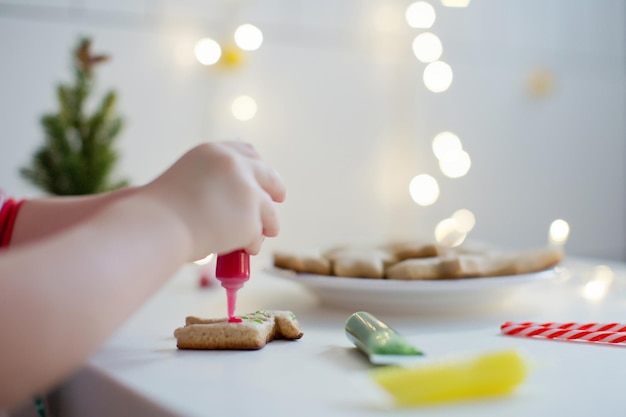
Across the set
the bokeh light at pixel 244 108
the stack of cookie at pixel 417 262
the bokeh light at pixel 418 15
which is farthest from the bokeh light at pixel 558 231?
the stack of cookie at pixel 417 262

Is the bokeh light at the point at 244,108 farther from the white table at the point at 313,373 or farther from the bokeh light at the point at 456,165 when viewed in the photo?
the white table at the point at 313,373

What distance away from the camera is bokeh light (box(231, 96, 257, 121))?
168cm

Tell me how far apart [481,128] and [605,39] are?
0.58m

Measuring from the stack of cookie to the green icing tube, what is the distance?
0.18m

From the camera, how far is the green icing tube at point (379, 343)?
47cm

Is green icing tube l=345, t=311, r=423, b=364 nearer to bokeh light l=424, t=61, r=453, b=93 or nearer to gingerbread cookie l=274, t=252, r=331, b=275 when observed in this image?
gingerbread cookie l=274, t=252, r=331, b=275

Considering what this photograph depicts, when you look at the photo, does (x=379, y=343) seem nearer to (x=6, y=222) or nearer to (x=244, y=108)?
(x=6, y=222)

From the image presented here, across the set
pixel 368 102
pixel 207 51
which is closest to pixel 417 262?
pixel 207 51

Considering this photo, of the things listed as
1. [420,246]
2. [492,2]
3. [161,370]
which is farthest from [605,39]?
[161,370]

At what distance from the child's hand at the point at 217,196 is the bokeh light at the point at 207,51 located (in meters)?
1.17

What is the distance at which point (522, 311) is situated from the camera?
2.40 ft

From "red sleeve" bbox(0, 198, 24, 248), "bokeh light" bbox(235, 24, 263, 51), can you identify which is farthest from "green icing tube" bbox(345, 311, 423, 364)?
"bokeh light" bbox(235, 24, 263, 51)

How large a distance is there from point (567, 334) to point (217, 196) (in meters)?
0.33

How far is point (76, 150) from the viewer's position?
1.04 m
